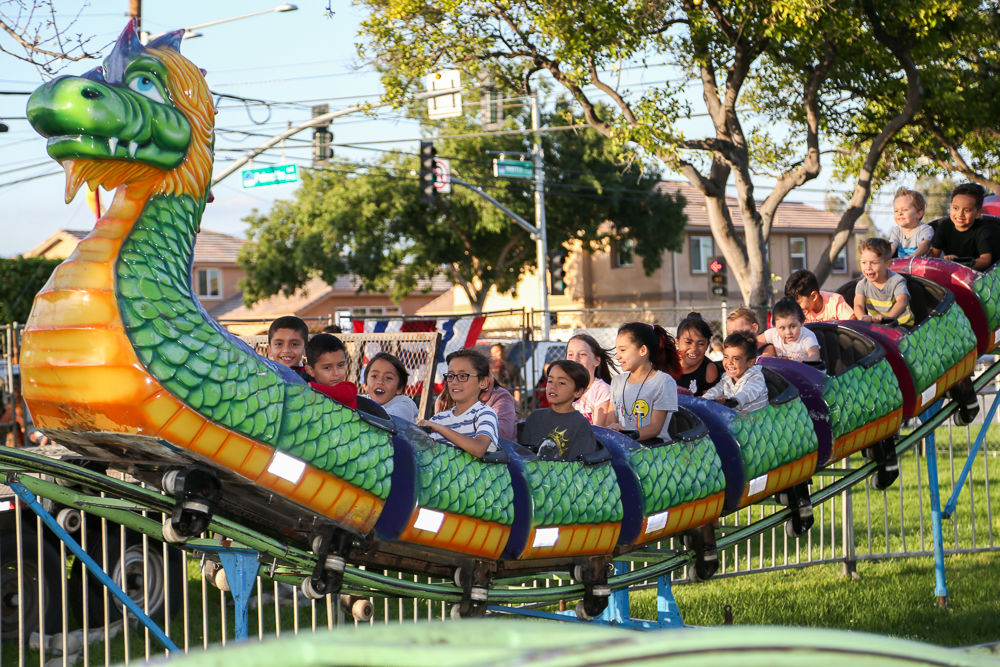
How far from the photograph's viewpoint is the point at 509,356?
1408 cm

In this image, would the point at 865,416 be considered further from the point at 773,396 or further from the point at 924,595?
the point at 924,595

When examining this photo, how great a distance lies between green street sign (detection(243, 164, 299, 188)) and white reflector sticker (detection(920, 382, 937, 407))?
16741 mm

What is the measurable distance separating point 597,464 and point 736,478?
0.90m

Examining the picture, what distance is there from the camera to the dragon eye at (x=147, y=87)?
3574mm

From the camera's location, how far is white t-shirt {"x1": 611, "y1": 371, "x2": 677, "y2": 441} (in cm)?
530

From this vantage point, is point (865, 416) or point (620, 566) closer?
point (865, 416)

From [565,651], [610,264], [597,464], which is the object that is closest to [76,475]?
[597,464]

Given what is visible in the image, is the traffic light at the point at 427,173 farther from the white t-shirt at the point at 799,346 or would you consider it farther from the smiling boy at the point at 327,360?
the smiling boy at the point at 327,360

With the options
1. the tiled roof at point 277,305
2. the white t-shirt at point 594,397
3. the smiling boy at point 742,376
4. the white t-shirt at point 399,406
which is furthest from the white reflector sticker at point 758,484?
the tiled roof at point 277,305

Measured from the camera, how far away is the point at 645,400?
5363 mm

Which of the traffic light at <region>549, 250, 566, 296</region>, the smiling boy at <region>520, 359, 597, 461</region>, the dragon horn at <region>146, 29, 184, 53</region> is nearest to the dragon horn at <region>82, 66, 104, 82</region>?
the dragon horn at <region>146, 29, 184, 53</region>

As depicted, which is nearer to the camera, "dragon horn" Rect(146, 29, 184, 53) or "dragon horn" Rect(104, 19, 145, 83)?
"dragon horn" Rect(104, 19, 145, 83)

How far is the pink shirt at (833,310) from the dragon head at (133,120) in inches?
178

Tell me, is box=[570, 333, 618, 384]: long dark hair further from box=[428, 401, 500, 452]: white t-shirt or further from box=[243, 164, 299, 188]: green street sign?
box=[243, 164, 299, 188]: green street sign
